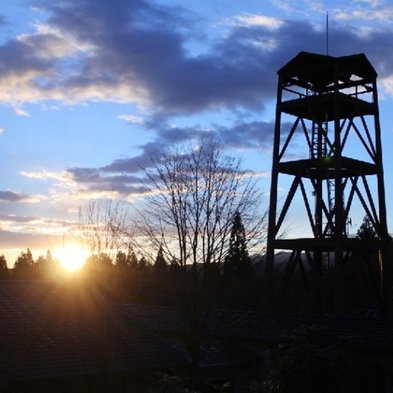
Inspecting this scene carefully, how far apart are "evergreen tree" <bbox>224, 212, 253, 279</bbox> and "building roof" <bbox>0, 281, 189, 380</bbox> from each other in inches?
111

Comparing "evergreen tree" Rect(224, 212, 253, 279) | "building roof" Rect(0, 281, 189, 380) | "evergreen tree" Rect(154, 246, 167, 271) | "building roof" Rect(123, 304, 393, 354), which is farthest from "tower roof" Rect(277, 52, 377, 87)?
"building roof" Rect(0, 281, 189, 380)

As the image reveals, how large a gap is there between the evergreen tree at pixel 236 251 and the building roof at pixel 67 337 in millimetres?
2816

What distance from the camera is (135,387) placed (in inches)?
656

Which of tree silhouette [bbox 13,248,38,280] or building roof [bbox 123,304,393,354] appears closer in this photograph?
building roof [bbox 123,304,393,354]

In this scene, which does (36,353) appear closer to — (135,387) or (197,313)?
(135,387)

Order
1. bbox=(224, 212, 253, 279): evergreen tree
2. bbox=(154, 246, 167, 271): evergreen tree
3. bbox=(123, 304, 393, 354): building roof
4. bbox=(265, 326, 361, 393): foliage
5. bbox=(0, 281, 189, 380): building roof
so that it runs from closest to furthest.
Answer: bbox=(265, 326, 361, 393): foliage
bbox=(0, 281, 189, 380): building roof
bbox=(123, 304, 393, 354): building roof
bbox=(224, 212, 253, 279): evergreen tree
bbox=(154, 246, 167, 271): evergreen tree

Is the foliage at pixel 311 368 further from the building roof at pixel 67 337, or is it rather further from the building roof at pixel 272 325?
the building roof at pixel 67 337

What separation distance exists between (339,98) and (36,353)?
14.0m

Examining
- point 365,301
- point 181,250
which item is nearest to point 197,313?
point 181,250

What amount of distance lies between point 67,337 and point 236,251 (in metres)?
5.11

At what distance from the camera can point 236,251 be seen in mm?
19000

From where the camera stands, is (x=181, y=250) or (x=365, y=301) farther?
(x=365, y=301)

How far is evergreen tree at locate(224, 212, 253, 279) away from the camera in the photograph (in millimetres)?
18289

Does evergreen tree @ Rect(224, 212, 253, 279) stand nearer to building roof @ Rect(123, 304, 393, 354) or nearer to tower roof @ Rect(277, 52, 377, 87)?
building roof @ Rect(123, 304, 393, 354)
